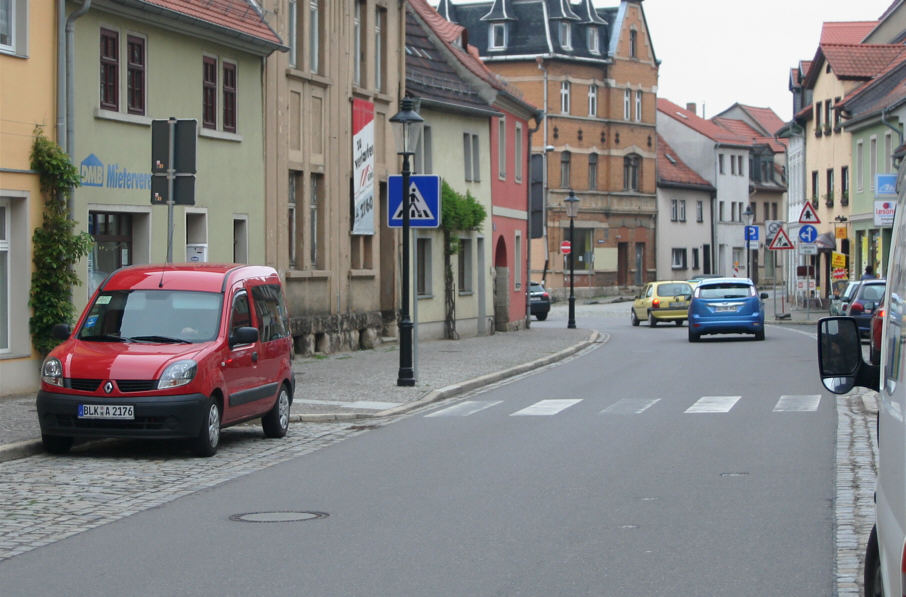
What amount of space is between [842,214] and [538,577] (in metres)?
54.3

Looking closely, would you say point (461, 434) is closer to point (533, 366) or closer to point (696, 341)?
point (533, 366)

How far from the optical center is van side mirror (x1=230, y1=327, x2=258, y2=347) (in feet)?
47.2

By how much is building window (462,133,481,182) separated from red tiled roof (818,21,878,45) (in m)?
33.3

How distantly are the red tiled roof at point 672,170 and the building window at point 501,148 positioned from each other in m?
45.7

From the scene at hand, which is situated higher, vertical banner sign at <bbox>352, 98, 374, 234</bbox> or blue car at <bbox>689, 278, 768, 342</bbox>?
vertical banner sign at <bbox>352, 98, 374, 234</bbox>

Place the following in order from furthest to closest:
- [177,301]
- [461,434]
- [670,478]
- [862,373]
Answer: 1. [461,434]
2. [177,301]
3. [670,478]
4. [862,373]

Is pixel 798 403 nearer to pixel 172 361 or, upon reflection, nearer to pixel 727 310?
pixel 172 361

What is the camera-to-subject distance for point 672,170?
306 feet

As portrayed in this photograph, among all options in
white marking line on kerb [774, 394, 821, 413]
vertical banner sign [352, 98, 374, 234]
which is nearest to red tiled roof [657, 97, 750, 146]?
vertical banner sign [352, 98, 374, 234]

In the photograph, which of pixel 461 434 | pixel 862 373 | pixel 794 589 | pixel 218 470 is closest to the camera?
pixel 862 373

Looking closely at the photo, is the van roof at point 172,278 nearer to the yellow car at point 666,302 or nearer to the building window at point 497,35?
the yellow car at point 666,302

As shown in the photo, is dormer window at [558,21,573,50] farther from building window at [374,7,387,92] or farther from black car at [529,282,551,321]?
building window at [374,7,387,92]

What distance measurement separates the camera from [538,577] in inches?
308

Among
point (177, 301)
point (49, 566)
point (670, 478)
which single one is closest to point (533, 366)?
point (177, 301)
